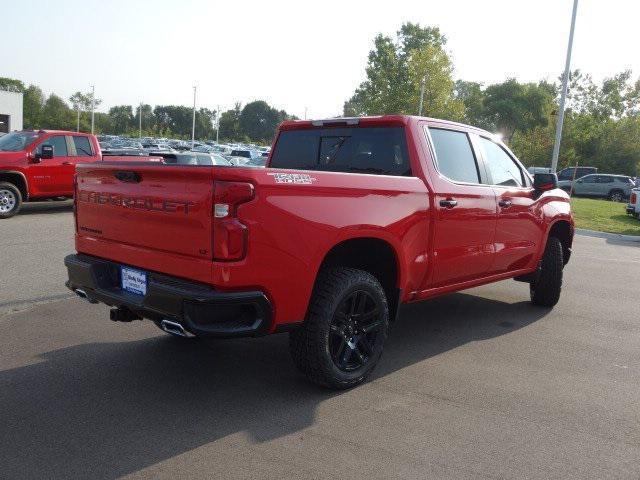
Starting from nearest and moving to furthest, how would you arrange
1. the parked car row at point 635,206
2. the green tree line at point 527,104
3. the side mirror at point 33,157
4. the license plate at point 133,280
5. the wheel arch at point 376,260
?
1. the license plate at point 133,280
2. the wheel arch at point 376,260
3. the side mirror at point 33,157
4. the parked car row at point 635,206
5. the green tree line at point 527,104

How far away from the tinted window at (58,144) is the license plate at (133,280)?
34.7 ft

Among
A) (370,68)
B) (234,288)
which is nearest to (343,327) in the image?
(234,288)

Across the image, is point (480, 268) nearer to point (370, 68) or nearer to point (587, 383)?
point (587, 383)

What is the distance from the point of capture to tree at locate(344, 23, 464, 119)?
5131 centimetres

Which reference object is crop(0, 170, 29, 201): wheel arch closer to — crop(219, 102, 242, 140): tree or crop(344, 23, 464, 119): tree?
crop(344, 23, 464, 119): tree

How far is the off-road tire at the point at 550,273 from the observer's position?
650 centimetres

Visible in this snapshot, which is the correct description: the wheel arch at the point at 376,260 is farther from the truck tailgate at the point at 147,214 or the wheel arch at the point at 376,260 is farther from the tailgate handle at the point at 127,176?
the tailgate handle at the point at 127,176

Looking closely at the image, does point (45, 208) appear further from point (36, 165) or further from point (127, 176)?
point (127, 176)

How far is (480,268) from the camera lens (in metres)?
5.25

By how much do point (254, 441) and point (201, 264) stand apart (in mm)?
1036

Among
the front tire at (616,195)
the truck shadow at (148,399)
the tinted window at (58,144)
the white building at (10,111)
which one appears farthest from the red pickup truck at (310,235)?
the white building at (10,111)

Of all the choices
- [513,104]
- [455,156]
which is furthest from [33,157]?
[513,104]

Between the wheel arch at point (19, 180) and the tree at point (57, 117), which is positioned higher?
the tree at point (57, 117)

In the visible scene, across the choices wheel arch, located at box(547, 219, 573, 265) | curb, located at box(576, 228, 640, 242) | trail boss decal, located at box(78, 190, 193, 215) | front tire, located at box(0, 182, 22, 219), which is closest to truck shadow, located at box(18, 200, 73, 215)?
front tire, located at box(0, 182, 22, 219)
